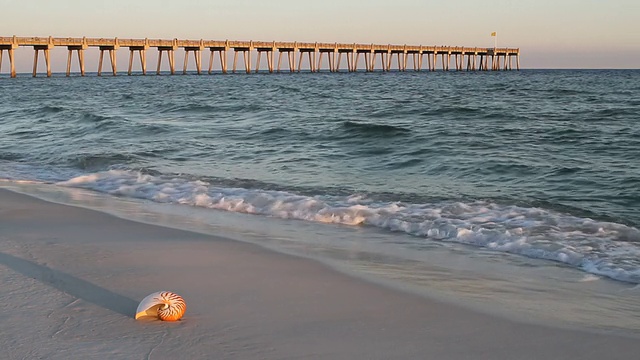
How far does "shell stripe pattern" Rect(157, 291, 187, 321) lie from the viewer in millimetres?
3656

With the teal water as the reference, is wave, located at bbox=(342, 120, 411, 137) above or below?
above

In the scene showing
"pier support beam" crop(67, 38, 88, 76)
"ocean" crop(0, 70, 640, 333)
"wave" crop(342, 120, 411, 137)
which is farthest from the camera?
"pier support beam" crop(67, 38, 88, 76)

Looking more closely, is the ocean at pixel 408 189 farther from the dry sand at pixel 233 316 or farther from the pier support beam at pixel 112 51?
the pier support beam at pixel 112 51

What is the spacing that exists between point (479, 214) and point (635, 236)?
4.77 feet

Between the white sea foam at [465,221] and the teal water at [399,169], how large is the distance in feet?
0.06

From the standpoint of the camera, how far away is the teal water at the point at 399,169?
640cm

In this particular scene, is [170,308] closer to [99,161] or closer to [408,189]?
[408,189]

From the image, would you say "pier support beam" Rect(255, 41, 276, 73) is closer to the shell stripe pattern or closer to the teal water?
the teal water

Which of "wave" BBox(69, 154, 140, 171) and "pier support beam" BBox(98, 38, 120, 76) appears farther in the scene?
"pier support beam" BBox(98, 38, 120, 76)

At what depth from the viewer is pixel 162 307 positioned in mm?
3676

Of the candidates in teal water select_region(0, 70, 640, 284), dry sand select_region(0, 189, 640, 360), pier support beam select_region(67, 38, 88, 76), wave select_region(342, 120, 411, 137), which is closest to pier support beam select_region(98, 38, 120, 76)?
pier support beam select_region(67, 38, 88, 76)

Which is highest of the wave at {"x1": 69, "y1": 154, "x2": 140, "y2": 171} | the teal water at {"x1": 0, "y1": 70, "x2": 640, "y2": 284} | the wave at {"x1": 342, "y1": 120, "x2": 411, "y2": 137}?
the wave at {"x1": 342, "y1": 120, "x2": 411, "y2": 137}

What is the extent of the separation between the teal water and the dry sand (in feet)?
4.69

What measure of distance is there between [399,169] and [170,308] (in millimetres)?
7188
